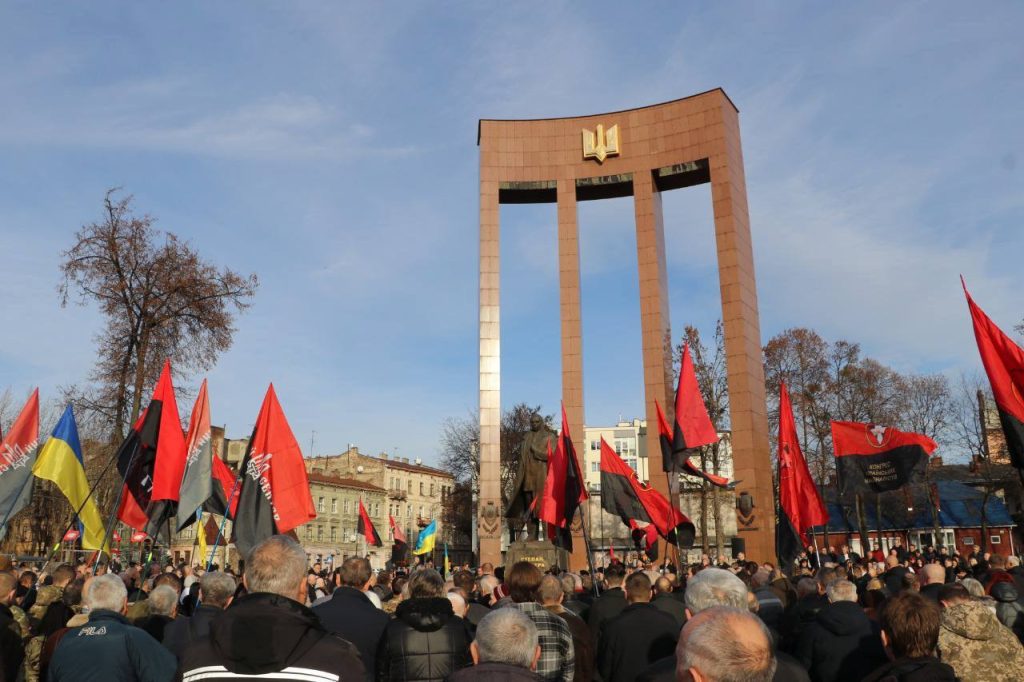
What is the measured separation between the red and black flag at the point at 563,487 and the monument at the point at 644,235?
12.6 metres

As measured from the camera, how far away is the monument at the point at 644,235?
27.0 m

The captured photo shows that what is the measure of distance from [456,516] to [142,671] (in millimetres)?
56078

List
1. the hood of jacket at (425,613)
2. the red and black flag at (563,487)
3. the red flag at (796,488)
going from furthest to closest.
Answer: the red and black flag at (563,487)
the red flag at (796,488)
the hood of jacket at (425,613)

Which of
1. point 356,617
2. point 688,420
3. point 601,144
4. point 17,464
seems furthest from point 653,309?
point 356,617

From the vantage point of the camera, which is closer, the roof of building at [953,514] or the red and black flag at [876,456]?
the red and black flag at [876,456]

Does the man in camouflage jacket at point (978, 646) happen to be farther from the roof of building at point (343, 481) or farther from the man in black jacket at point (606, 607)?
the roof of building at point (343, 481)

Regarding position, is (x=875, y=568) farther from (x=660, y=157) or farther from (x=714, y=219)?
(x=660, y=157)

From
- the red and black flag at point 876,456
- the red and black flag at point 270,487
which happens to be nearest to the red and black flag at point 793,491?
the red and black flag at point 876,456

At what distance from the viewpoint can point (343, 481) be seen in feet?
280

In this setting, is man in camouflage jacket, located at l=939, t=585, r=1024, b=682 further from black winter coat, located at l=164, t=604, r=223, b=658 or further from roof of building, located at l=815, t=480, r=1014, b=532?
roof of building, located at l=815, t=480, r=1014, b=532

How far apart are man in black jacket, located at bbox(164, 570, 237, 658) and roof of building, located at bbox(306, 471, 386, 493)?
2930 inches

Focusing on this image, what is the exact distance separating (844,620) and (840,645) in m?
0.16

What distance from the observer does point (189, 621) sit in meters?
6.15

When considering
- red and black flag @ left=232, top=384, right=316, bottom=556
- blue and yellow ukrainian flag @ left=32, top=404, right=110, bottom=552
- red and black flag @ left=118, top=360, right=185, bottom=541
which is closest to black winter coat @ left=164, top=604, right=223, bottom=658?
red and black flag @ left=232, top=384, right=316, bottom=556
